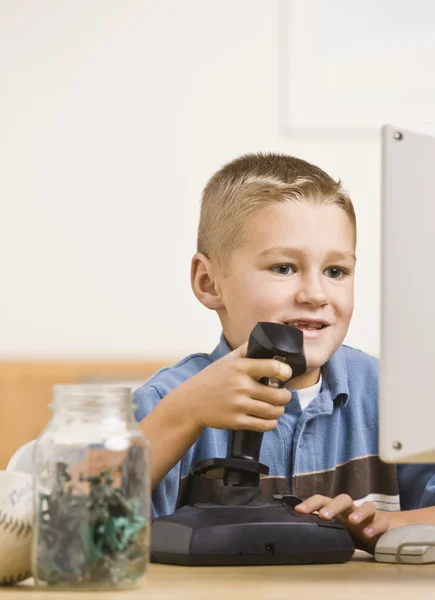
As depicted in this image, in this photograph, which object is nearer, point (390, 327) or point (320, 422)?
point (390, 327)

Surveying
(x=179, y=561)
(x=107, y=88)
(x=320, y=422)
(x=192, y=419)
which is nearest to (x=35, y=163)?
(x=107, y=88)

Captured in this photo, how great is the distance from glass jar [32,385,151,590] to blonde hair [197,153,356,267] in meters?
0.66

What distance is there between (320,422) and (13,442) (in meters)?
1.30

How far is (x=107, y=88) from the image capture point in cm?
269

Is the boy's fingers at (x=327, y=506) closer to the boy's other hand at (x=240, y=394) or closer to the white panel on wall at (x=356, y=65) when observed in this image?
the boy's other hand at (x=240, y=394)

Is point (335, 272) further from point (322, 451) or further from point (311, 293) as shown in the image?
point (322, 451)

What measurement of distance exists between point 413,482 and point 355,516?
0.40 meters

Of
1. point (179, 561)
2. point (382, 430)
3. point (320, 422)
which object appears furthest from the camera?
point (320, 422)

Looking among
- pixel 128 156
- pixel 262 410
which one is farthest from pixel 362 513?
pixel 128 156

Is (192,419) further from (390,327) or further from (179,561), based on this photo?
(390,327)

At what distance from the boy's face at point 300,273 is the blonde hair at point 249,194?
0.7 inches

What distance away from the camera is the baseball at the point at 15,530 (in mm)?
700

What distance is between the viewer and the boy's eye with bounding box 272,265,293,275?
124cm

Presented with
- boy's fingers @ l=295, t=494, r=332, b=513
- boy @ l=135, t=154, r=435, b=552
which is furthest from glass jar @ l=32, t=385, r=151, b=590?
boy @ l=135, t=154, r=435, b=552
